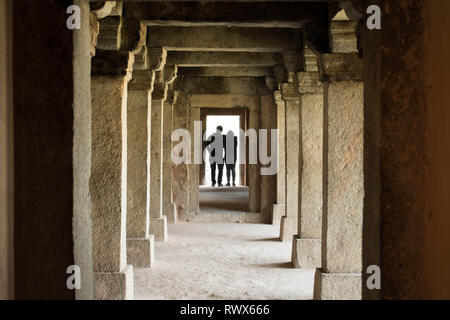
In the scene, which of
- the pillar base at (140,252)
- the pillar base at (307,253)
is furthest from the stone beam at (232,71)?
the pillar base at (140,252)

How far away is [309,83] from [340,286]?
313 cm

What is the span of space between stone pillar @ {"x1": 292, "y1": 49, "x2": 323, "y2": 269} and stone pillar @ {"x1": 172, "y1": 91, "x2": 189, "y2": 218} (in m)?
5.64

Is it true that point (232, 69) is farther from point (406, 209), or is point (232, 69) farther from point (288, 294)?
point (406, 209)

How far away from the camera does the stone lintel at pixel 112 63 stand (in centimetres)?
609

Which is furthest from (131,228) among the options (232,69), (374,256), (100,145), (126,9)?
(374,256)

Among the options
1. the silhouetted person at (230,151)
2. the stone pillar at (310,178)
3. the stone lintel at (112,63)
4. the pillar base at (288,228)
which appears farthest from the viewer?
the silhouetted person at (230,151)

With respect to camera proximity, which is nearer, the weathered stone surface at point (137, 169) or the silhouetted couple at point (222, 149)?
the weathered stone surface at point (137, 169)

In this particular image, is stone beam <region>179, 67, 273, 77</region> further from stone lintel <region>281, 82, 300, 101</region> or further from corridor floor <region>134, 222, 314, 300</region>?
corridor floor <region>134, 222, 314, 300</region>

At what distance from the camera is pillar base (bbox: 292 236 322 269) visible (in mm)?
8406

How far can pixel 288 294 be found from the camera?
702 centimetres

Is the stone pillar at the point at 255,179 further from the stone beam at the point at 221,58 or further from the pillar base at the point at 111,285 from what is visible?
the pillar base at the point at 111,285

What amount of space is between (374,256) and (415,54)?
1.21 meters

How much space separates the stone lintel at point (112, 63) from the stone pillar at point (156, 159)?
3.93m

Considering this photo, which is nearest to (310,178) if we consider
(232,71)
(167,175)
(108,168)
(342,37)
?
(342,37)
